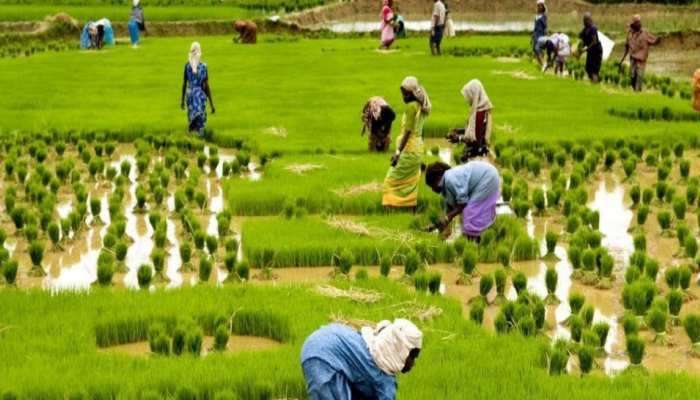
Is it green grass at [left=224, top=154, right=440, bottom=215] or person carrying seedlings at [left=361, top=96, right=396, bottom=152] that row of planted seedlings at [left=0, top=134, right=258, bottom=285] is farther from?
person carrying seedlings at [left=361, top=96, right=396, bottom=152]

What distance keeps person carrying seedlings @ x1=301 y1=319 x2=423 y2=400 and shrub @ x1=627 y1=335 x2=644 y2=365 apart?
243 centimetres

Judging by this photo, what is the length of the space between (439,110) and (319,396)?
13942 mm

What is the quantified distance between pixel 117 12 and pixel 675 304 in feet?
110

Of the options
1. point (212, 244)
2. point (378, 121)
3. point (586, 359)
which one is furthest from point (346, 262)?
point (378, 121)

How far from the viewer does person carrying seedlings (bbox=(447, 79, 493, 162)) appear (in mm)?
12891

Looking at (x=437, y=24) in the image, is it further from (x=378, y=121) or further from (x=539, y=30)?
(x=378, y=121)

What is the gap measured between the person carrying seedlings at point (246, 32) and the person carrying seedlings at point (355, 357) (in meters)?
27.6

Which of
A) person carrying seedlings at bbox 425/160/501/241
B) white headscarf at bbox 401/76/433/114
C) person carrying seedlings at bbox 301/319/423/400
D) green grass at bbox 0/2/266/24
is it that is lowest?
green grass at bbox 0/2/266/24

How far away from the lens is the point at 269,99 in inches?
833

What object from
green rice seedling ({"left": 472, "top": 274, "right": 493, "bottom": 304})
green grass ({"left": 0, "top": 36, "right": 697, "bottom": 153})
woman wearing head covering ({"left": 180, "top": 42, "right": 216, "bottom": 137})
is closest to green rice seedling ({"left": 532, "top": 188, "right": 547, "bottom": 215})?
green rice seedling ({"left": 472, "top": 274, "right": 493, "bottom": 304})

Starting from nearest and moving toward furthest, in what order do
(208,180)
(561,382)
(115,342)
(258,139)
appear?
(561,382)
(115,342)
(208,180)
(258,139)

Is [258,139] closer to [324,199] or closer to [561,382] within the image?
[324,199]

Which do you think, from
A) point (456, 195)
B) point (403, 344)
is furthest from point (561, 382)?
point (456, 195)

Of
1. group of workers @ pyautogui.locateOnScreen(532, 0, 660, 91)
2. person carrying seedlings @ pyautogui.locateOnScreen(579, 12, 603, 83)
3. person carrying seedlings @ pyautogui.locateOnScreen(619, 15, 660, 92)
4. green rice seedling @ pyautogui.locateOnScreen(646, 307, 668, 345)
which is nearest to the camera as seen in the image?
green rice seedling @ pyautogui.locateOnScreen(646, 307, 668, 345)
